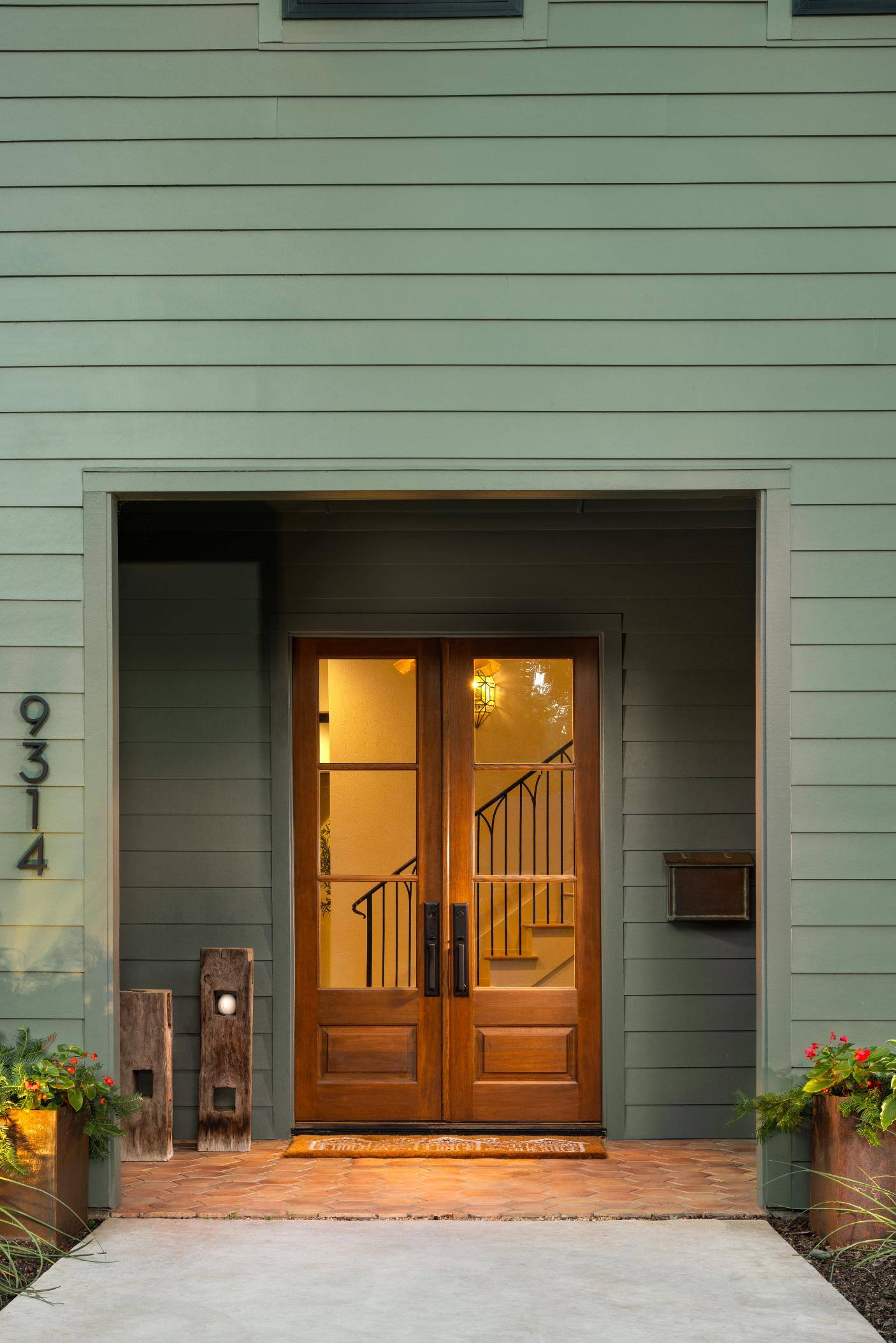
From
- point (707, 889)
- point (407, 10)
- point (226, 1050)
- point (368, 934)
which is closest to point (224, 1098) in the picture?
point (226, 1050)

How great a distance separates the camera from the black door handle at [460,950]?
16.7 feet

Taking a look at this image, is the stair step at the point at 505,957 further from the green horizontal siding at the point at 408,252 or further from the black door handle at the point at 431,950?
the green horizontal siding at the point at 408,252

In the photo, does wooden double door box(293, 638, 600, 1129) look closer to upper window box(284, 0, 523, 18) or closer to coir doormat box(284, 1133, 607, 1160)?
coir doormat box(284, 1133, 607, 1160)

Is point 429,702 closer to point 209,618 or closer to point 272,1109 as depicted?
point 209,618

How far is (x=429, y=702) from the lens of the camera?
17.1ft

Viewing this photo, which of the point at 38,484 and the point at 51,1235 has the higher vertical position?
the point at 38,484


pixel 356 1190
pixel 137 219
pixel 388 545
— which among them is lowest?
pixel 356 1190

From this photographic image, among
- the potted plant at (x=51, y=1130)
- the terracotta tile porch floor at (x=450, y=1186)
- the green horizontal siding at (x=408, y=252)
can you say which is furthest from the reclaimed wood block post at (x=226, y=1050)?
the green horizontal siding at (x=408, y=252)

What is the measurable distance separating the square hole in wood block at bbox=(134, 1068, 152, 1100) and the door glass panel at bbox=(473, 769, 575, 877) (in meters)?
1.60

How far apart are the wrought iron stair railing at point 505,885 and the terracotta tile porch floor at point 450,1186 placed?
89 cm

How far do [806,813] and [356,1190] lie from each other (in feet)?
6.82

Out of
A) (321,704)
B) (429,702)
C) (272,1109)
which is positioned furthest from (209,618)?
(272,1109)

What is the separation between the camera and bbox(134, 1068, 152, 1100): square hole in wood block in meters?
4.74

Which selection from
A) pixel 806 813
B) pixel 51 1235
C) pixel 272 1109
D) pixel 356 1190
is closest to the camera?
pixel 51 1235
